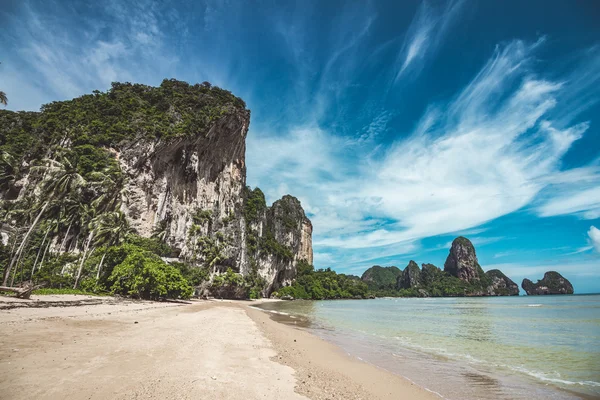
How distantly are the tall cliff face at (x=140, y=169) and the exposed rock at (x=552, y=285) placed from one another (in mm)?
185303

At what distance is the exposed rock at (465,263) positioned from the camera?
166 m

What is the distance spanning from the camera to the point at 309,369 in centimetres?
759

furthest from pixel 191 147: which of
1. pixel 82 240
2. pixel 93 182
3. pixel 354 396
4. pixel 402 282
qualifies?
pixel 402 282

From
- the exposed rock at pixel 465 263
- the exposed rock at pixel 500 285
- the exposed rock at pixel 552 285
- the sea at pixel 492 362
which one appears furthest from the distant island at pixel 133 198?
the exposed rock at pixel 552 285

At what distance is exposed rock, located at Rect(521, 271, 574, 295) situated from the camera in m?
164

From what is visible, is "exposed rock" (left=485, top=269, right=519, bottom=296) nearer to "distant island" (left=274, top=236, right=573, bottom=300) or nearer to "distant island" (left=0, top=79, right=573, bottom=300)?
"distant island" (left=274, top=236, right=573, bottom=300)

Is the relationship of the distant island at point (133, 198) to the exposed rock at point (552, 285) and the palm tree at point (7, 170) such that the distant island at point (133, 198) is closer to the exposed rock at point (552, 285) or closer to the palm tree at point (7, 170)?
the palm tree at point (7, 170)

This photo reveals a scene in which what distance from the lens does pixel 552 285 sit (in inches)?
6481

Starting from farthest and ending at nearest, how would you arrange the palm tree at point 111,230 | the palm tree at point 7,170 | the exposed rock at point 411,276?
the exposed rock at point 411,276 → the palm tree at point 7,170 → the palm tree at point 111,230

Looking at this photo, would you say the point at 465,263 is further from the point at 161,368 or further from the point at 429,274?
the point at 161,368

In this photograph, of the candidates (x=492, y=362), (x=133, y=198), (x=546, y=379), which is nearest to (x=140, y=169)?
(x=133, y=198)

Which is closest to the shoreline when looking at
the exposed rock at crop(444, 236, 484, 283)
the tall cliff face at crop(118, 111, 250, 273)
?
the tall cliff face at crop(118, 111, 250, 273)

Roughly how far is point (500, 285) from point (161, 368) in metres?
213

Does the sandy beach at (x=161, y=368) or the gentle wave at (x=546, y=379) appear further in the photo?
the gentle wave at (x=546, y=379)
